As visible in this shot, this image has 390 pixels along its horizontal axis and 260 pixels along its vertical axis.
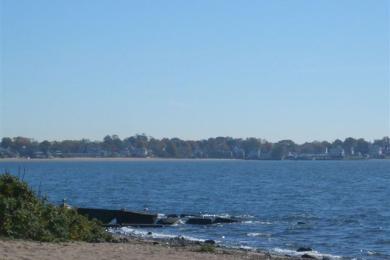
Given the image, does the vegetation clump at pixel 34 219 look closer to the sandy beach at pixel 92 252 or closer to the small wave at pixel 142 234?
the sandy beach at pixel 92 252

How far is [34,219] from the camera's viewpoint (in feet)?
84.3

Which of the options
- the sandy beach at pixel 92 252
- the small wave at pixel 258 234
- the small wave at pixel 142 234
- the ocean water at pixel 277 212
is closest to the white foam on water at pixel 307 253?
the ocean water at pixel 277 212

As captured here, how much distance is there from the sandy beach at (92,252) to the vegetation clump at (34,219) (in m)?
0.86

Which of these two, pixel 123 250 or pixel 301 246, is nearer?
pixel 123 250

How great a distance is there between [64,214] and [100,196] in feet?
163

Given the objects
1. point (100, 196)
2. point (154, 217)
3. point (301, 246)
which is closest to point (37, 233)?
point (301, 246)

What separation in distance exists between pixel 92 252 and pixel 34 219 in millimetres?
3045

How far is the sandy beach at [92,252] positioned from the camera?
2170cm

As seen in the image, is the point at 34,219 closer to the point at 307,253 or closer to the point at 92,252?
the point at 92,252

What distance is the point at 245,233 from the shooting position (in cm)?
4188

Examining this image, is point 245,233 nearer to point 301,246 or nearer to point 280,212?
point 301,246

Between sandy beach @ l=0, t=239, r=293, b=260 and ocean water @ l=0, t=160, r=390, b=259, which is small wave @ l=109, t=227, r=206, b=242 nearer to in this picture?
ocean water @ l=0, t=160, r=390, b=259

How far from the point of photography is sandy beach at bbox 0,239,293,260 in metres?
21.7

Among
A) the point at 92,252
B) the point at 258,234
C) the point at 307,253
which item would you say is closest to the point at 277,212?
the point at 258,234
